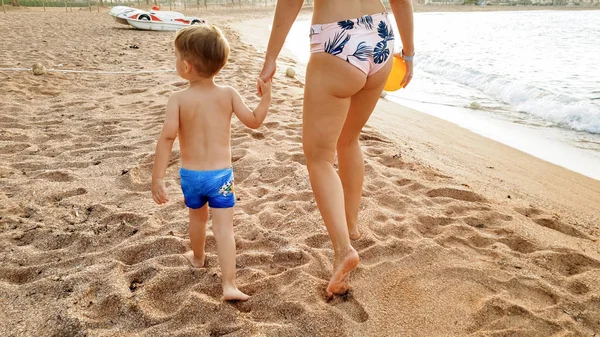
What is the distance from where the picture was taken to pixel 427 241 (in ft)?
8.26

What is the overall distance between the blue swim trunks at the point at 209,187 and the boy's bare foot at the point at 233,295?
39 centimetres

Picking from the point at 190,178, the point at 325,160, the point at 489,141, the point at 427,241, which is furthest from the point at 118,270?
the point at 489,141

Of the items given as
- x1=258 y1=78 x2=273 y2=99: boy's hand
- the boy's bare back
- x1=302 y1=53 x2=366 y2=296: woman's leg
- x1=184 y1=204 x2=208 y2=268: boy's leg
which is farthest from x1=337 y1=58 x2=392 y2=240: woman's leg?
x1=184 y1=204 x2=208 y2=268: boy's leg

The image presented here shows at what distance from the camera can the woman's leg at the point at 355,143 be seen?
195cm

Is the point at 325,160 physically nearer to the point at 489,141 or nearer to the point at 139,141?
the point at 139,141

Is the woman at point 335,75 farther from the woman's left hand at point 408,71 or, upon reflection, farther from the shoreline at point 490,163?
the shoreline at point 490,163

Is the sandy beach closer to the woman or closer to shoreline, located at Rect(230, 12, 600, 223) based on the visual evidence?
shoreline, located at Rect(230, 12, 600, 223)

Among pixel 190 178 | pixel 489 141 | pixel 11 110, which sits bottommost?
pixel 489 141

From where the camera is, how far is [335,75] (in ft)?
5.81

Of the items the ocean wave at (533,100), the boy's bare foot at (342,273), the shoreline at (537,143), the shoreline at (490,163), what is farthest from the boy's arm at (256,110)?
the ocean wave at (533,100)

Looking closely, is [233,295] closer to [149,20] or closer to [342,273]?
[342,273]

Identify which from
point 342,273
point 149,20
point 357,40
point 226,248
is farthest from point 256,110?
point 149,20

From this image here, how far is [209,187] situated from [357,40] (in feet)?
3.00

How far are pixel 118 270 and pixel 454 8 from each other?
62095 millimetres
